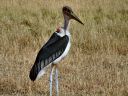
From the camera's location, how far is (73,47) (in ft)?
31.4

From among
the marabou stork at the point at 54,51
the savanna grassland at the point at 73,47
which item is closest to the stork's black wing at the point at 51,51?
the marabou stork at the point at 54,51

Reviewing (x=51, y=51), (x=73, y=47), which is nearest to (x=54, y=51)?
(x=51, y=51)

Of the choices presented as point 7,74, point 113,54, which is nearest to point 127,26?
point 113,54

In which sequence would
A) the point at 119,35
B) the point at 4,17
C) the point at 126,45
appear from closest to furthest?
the point at 126,45 → the point at 119,35 → the point at 4,17

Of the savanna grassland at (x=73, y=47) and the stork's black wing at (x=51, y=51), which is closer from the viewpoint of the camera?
the stork's black wing at (x=51, y=51)

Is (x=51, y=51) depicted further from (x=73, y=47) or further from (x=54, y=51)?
(x=73, y=47)

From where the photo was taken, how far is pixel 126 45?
9.60 meters

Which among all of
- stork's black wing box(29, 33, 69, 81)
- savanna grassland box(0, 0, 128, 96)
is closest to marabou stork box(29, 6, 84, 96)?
stork's black wing box(29, 33, 69, 81)

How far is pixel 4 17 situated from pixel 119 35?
10.4 feet

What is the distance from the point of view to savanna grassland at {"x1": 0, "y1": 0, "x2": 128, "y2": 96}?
699cm

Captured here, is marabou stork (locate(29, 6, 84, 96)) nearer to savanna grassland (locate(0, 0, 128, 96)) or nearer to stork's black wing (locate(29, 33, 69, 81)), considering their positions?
stork's black wing (locate(29, 33, 69, 81))

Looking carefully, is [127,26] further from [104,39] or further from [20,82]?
[20,82]

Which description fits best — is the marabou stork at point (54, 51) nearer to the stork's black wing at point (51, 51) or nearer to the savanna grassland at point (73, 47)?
the stork's black wing at point (51, 51)

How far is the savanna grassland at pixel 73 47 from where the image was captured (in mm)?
6988
